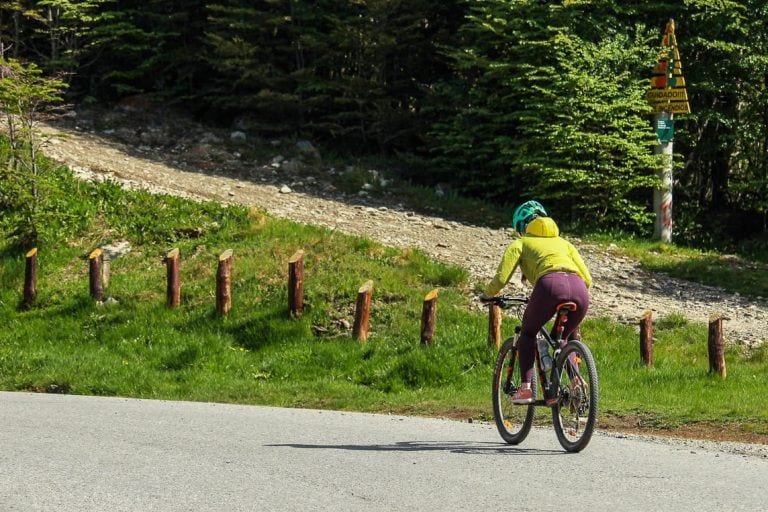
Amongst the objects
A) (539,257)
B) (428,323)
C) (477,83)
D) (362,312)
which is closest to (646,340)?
(428,323)

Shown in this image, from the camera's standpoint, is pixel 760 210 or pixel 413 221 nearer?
pixel 413 221

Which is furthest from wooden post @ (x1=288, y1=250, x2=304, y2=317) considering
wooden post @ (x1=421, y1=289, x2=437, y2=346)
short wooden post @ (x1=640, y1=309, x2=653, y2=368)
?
short wooden post @ (x1=640, y1=309, x2=653, y2=368)

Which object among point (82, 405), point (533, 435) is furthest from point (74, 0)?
point (533, 435)

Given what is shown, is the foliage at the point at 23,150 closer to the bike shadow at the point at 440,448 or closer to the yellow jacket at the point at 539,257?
the bike shadow at the point at 440,448

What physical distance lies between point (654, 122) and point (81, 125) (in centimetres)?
1480

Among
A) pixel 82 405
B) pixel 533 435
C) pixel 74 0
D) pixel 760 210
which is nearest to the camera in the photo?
pixel 533 435

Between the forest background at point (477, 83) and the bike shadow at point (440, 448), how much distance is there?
50.4 feet

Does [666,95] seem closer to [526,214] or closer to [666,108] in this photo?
[666,108]

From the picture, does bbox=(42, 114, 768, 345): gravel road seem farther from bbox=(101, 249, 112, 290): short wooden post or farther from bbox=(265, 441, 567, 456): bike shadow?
bbox=(265, 441, 567, 456): bike shadow

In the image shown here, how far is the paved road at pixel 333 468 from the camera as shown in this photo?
25.1 ft

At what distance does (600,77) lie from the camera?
1021 inches

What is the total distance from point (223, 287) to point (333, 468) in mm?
9151

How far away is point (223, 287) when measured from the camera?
1759cm

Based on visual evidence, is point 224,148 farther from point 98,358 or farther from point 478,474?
point 478,474
